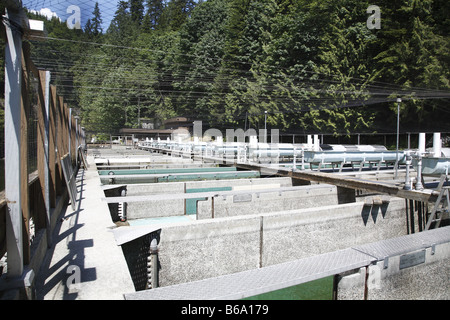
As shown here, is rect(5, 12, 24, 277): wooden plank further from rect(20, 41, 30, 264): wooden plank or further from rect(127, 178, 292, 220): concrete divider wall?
rect(127, 178, 292, 220): concrete divider wall

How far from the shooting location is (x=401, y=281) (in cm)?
379

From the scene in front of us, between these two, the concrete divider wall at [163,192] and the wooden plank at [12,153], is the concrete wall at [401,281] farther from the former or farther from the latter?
the concrete divider wall at [163,192]

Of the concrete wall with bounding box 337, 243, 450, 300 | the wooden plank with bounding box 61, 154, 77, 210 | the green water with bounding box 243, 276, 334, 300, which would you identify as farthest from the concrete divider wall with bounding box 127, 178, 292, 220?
the concrete wall with bounding box 337, 243, 450, 300

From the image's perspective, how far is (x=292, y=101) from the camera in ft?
130

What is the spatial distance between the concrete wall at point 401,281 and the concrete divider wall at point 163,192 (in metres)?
5.92

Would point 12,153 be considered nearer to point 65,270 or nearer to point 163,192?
point 65,270

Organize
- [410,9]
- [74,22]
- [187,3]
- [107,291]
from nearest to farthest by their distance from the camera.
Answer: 1. [107,291]
2. [74,22]
3. [410,9]
4. [187,3]

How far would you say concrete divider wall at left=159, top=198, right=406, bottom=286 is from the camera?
195 inches

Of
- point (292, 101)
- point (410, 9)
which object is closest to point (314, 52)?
Result: point (292, 101)

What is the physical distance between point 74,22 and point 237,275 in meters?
6.20

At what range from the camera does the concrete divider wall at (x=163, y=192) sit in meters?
8.28

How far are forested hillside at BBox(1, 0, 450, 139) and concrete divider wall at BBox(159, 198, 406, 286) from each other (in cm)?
720
